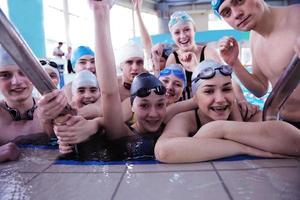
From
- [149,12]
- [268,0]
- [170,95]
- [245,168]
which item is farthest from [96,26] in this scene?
[268,0]

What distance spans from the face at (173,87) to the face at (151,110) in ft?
2.43

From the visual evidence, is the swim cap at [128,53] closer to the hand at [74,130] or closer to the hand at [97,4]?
the hand at [74,130]

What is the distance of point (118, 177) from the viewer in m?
1.55

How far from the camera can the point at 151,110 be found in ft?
7.84

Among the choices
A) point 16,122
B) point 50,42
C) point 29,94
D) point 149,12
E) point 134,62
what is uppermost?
point 149,12

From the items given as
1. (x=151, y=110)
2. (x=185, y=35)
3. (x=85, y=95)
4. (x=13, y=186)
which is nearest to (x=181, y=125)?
(x=151, y=110)

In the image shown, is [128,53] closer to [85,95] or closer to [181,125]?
[85,95]

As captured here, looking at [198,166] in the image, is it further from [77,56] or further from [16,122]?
[77,56]

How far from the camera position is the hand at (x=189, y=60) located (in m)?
3.66

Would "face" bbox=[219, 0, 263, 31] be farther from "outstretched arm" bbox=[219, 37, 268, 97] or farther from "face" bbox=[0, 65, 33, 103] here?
"face" bbox=[0, 65, 33, 103]

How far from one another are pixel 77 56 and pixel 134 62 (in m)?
1.15

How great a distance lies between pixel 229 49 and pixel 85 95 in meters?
1.65

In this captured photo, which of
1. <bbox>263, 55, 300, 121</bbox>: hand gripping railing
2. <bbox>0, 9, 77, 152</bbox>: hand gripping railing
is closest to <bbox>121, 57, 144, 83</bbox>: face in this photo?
<bbox>263, 55, 300, 121</bbox>: hand gripping railing

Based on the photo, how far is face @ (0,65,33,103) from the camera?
8.13ft
